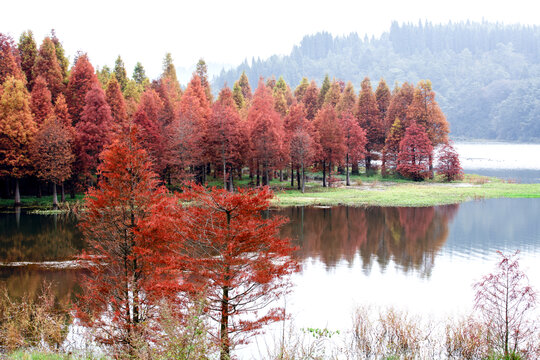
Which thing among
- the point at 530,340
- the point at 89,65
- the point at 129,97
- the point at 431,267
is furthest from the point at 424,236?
the point at 129,97

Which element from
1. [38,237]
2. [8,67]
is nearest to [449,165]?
[38,237]

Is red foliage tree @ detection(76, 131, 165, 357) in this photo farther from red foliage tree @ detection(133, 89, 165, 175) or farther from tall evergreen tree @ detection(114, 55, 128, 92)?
tall evergreen tree @ detection(114, 55, 128, 92)

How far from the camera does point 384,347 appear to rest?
14359 mm

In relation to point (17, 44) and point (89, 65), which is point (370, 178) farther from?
point (17, 44)

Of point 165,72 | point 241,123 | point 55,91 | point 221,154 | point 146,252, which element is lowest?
point 146,252

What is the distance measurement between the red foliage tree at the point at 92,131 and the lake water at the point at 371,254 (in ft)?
28.9

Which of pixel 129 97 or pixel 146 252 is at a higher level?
pixel 129 97

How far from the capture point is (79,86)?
51.5 m

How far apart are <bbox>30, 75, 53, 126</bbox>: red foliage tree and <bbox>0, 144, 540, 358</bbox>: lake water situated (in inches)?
459

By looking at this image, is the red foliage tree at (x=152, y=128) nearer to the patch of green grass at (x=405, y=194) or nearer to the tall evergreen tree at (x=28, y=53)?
the patch of green grass at (x=405, y=194)

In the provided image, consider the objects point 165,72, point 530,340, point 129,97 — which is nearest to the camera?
point 530,340

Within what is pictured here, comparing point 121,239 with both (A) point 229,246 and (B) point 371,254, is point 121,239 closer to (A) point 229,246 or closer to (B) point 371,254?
(A) point 229,246

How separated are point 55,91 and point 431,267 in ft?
149

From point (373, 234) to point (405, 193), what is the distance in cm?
1918
